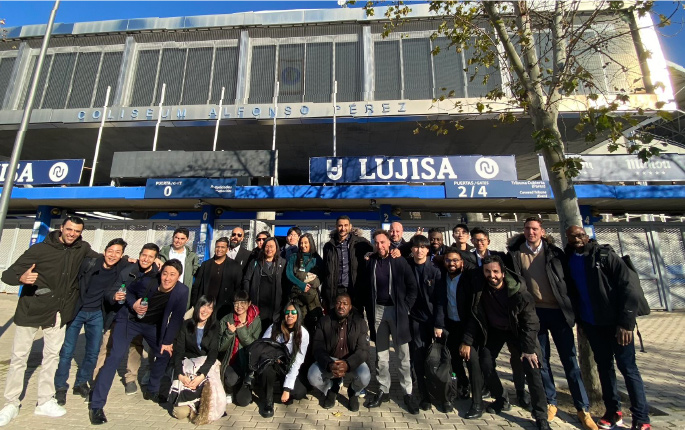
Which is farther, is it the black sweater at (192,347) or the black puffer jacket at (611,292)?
the black sweater at (192,347)

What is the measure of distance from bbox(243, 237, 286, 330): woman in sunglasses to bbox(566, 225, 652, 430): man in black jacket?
11.7 ft

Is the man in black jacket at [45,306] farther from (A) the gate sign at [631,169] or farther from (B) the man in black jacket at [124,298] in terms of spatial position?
(A) the gate sign at [631,169]

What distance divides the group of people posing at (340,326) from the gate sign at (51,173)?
816cm

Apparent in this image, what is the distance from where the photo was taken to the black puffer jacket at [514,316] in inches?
129

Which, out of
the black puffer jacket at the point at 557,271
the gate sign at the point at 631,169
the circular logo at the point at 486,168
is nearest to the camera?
the black puffer jacket at the point at 557,271

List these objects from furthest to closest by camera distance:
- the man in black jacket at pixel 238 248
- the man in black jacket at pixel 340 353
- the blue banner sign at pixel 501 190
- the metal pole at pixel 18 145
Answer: the blue banner sign at pixel 501 190 < the man in black jacket at pixel 238 248 < the metal pole at pixel 18 145 < the man in black jacket at pixel 340 353

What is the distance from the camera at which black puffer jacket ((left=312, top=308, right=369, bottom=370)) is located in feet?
12.0

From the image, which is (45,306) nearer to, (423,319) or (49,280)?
(49,280)

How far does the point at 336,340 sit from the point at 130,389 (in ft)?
8.63

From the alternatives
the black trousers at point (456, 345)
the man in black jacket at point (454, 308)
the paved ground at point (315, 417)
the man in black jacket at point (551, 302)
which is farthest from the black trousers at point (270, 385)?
the man in black jacket at point (551, 302)

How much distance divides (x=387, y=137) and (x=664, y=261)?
952 cm

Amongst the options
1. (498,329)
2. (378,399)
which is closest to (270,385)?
(378,399)

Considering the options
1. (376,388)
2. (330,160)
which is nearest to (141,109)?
(330,160)

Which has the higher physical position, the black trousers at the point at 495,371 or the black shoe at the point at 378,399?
the black trousers at the point at 495,371
